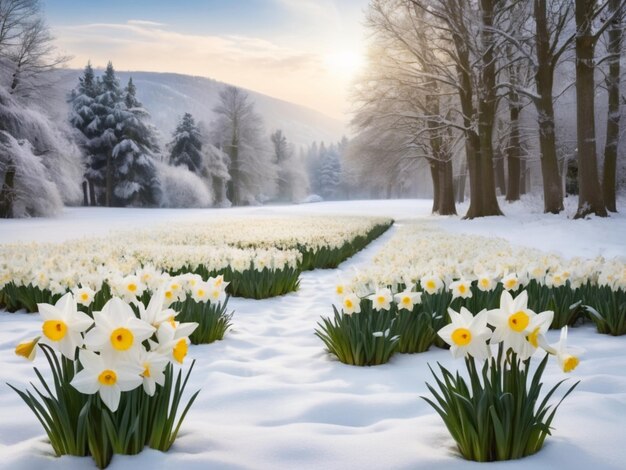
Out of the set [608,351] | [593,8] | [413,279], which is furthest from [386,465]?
[593,8]

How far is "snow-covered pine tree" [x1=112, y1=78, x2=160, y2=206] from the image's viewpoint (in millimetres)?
36312

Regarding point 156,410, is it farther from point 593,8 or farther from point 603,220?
point 593,8

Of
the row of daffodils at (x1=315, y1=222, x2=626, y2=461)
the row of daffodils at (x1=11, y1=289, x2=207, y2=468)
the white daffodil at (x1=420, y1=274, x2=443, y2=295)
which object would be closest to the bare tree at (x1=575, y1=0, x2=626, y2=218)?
the row of daffodils at (x1=315, y1=222, x2=626, y2=461)

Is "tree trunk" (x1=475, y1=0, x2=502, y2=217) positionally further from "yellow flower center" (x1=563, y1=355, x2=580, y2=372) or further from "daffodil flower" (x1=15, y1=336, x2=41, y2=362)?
"daffodil flower" (x1=15, y1=336, x2=41, y2=362)

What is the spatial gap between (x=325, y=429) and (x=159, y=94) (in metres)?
187

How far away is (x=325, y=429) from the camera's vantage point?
2.19 m

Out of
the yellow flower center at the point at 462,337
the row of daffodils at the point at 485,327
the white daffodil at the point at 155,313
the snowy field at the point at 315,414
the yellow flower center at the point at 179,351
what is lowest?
the snowy field at the point at 315,414

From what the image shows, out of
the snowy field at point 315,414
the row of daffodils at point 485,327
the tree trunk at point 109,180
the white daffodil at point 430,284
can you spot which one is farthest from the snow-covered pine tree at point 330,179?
the snowy field at point 315,414

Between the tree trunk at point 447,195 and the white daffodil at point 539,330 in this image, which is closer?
the white daffodil at point 539,330

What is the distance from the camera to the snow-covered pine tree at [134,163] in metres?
36.3

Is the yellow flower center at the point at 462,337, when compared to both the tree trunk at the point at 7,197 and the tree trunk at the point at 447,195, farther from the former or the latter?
the tree trunk at the point at 7,197

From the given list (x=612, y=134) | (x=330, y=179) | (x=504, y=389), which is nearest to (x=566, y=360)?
(x=504, y=389)

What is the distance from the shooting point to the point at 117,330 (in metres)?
1.67

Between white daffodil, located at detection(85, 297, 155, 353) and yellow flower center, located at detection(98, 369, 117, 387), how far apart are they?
75mm
